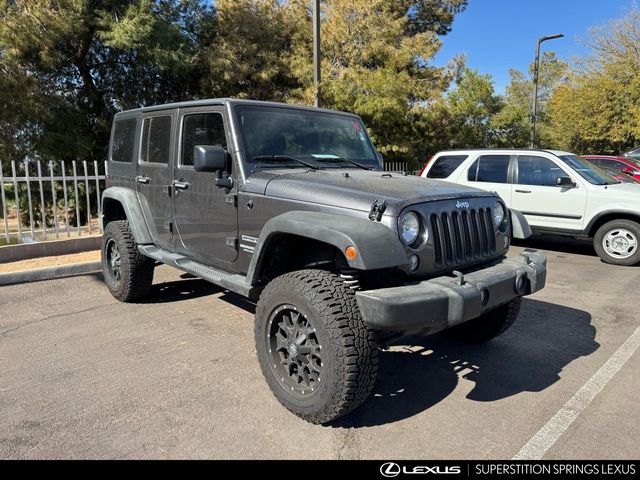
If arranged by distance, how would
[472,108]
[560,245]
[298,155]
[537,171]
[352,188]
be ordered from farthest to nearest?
1. [472,108]
2. [560,245]
3. [537,171]
4. [298,155]
5. [352,188]

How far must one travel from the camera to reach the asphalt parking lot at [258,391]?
2756 millimetres

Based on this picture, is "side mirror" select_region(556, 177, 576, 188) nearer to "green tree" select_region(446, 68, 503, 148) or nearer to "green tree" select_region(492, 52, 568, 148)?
"green tree" select_region(446, 68, 503, 148)

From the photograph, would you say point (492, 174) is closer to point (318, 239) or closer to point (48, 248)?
point (318, 239)

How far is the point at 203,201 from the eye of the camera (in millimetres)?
4070

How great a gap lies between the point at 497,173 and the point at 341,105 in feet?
18.3

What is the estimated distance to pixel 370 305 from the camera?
8.73 feet

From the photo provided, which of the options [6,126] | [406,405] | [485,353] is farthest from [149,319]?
[6,126]

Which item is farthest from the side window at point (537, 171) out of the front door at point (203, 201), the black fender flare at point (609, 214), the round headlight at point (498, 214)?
the front door at point (203, 201)

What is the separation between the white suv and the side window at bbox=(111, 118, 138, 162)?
19.2 ft

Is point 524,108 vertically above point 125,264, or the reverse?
point 524,108

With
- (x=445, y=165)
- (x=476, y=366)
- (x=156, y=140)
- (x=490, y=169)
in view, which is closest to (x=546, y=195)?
(x=490, y=169)

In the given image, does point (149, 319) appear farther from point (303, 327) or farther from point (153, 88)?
point (153, 88)
